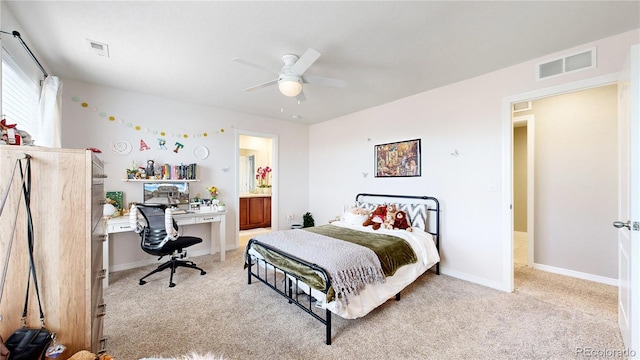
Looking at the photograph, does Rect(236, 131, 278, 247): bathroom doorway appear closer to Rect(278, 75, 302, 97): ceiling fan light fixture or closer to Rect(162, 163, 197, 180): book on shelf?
Rect(162, 163, 197, 180): book on shelf

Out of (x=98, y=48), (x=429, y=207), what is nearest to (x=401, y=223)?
(x=429, y=207)

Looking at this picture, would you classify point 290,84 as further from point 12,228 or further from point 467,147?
point 467,147

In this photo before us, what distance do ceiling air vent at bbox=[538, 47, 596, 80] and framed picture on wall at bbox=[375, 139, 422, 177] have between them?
1523 millimetres

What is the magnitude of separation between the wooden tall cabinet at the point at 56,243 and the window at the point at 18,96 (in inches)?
61.3

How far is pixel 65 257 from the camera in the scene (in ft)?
3.38

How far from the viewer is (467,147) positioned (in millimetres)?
3184

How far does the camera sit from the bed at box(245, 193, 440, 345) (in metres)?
2.03

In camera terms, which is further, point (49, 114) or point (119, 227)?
point (119, 227)

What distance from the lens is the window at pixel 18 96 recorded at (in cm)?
194

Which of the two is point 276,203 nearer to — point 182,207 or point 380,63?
point 182,207

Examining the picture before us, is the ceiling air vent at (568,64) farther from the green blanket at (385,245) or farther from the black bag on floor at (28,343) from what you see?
the black bag on floor at (28,343)

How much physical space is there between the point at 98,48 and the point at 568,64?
4608 millimetres

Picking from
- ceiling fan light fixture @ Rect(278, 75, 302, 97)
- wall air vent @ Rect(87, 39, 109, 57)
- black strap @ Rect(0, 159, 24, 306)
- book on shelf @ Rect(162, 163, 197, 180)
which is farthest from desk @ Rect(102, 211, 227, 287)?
black strap @ Rect(0, 159, 24, 306)

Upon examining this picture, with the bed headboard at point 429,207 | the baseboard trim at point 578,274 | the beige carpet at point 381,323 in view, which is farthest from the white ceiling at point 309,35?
the baseboard trim at point 578,274
